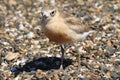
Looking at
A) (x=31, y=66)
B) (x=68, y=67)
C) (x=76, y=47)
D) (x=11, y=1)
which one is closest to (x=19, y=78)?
(x=31, y=66)

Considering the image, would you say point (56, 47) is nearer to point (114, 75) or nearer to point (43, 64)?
point (43, 64)

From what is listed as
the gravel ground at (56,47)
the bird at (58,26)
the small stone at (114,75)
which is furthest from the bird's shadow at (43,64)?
the small stone at (114,75)

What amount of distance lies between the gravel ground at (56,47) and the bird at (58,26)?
1.96ft

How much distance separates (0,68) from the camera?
275 inches

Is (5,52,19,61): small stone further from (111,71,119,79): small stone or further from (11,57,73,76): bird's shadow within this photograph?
(111,71,119,79): small stone

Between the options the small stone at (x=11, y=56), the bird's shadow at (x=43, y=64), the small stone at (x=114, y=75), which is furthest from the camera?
the small stone at (x=11, y=56)

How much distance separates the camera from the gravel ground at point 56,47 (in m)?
6.74

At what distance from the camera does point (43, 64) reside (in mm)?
7039

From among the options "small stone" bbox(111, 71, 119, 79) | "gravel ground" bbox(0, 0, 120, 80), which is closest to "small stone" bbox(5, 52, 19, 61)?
"gravel ground" bbox(0, 0, 120, 80)

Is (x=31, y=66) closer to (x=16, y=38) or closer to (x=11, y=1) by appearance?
(x=16, y=38)

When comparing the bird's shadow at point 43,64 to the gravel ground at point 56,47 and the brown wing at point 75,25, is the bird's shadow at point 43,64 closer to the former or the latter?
the gravel ground at point 56,47

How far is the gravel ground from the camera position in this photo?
6738mm

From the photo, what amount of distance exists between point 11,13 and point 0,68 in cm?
246

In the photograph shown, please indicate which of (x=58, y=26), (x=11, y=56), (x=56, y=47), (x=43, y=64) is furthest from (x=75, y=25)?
(x=11, y=56)
